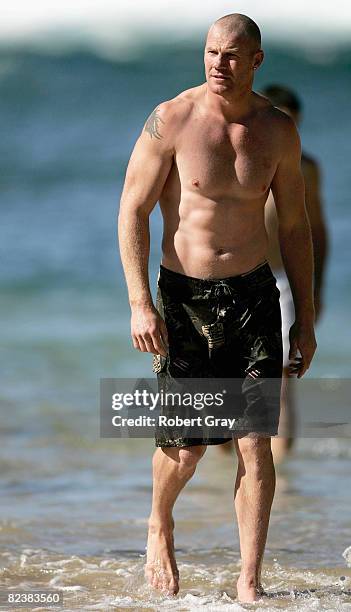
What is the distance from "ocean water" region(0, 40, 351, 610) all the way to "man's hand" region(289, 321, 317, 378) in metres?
0.79

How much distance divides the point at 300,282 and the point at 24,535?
1.77 metres

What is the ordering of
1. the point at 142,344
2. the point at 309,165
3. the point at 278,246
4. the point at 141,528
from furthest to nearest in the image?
1. the point at 309,165
2. the point at 278,246
3. the point at 141,528
4. the point at 142,344

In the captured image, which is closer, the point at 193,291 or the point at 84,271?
the point at 193,291

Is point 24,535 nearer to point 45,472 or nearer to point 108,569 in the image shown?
point 108,569

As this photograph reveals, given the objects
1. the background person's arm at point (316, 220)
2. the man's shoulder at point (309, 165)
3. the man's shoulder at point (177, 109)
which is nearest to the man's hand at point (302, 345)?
the man's shoulder at point (177, 109)

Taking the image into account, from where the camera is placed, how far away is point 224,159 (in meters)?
4.09

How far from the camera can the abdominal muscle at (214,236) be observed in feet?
13.6

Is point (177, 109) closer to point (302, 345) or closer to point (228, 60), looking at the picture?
point (228, 60)

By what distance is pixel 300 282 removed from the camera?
4363mm

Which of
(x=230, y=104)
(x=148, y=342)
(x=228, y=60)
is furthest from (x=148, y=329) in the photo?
(x=228, y=60)

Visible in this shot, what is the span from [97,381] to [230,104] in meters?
5.40

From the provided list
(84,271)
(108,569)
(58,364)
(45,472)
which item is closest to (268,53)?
(84,271)

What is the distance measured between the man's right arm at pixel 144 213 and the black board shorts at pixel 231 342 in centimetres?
11

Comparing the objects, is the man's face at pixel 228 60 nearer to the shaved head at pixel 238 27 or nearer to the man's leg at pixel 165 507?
the shaved head at pixel 238 27
